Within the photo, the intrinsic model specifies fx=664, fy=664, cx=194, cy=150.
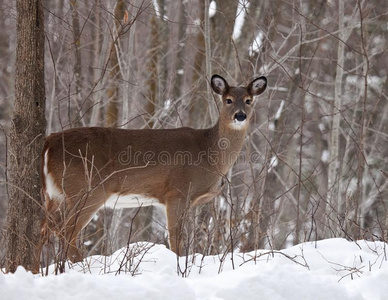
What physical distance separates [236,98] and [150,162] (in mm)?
1420

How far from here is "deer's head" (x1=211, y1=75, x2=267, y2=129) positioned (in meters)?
8.48

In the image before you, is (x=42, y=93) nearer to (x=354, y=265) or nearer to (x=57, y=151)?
(x=57, y=151)

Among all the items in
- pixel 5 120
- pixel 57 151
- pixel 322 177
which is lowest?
pixel 322 177

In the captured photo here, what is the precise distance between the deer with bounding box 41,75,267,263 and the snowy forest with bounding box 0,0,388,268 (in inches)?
13.0

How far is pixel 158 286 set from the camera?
13.5 ft

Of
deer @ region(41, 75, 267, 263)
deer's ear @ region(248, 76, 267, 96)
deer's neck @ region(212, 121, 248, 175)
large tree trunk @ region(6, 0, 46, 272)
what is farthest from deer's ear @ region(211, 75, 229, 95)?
large tree trunk @ region(6, 0, 46, 272)

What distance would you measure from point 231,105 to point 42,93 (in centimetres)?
326

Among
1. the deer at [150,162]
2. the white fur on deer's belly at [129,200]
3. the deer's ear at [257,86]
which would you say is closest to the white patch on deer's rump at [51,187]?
the deer at [150,162]

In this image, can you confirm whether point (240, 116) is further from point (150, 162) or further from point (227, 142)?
point (150, 162)

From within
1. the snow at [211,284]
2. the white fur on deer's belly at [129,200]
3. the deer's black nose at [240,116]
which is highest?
the deer's black nose at [240,116]

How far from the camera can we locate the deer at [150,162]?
7621 millimetres

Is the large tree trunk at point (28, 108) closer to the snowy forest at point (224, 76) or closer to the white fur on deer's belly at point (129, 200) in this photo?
the snowy forest at point (224, 76)

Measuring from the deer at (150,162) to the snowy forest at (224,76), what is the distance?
1.08 feet

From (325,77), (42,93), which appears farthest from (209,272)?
(325,77)
